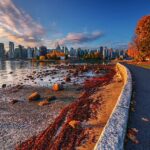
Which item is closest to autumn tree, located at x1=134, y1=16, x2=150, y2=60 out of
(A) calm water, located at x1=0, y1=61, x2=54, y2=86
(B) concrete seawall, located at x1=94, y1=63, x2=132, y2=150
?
(A) calm water, located at x1=0, y1=61, x2=54, y2=86

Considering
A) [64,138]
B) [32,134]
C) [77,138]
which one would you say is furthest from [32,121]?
[77,138]

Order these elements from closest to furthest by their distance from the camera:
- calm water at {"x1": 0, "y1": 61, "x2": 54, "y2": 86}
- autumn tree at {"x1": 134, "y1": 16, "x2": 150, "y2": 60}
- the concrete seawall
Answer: the concrete seawall < calm water at {"x1": 0, "y1": 61, "x2": 54, "y2": 86} < autumn tree at {"x1": 134, "y1": 16, "x2": 150, "y2": 60}

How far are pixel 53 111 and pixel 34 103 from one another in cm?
359

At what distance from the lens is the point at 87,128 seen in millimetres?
9203

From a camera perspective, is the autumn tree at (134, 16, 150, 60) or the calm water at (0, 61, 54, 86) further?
the autumn tree at (134, 16, 150, 60)

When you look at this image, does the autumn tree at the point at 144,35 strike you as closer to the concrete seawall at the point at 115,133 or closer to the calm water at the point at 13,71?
the calm water at the point at 13,71

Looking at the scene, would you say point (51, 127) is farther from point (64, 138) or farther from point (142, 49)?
point (142, 49)

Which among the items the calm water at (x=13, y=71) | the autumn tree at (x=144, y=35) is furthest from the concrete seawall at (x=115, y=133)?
the autumn tree at (x=144, y=35)

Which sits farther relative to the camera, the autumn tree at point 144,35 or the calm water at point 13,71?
the autumn tree at point 144,35

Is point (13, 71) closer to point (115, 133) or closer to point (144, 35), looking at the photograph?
point (144, 35)

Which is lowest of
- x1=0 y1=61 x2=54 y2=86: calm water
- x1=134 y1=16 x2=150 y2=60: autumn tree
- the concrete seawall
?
x1=0 y1=61 x2=54 y2=86: calm water

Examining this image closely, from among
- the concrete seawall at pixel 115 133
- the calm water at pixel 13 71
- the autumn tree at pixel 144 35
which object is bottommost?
the calm water at pixel 13 71

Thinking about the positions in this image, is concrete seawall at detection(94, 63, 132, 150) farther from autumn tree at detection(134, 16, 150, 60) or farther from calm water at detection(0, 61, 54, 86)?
autumn tree at detection(134, 16, 150, 60)

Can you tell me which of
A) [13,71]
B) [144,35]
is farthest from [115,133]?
[13,71]
